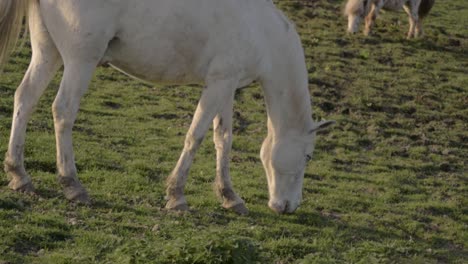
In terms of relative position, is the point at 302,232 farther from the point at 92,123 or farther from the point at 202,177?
the point at 92,123

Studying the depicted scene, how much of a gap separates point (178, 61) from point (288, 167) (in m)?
1.57

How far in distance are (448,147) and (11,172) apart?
670cm

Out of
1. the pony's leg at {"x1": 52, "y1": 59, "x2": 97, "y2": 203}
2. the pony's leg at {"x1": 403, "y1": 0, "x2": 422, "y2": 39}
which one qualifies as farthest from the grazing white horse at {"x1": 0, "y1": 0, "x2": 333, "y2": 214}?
the pony's leg at {"x1": 403, "y1": 0, "x2": 422, "y2": 39}

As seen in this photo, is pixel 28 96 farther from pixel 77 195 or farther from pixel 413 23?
pixel 413 23

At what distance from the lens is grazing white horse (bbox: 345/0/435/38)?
18609 millimetres

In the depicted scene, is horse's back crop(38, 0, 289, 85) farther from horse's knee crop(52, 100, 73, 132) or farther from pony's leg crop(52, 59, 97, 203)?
horse's knee crop(52, 100, 73, 132)

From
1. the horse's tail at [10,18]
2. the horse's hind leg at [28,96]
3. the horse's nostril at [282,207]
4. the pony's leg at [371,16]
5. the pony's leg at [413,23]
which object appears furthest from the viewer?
the pony's leg at [413,23]

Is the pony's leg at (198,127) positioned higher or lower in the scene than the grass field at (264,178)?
higher

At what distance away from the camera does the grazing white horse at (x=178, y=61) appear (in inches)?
323

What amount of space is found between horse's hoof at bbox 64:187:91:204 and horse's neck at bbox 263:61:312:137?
2004mm

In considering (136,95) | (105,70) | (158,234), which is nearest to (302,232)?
(158,234)

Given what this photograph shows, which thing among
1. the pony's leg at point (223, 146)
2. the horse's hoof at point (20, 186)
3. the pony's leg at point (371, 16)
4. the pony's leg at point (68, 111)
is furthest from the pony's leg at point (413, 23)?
the horse's hoof at point (20, 186)

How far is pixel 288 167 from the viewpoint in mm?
9102

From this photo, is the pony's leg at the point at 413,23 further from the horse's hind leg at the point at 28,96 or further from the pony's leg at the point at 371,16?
the horse's hind leg at the point at 28,96
